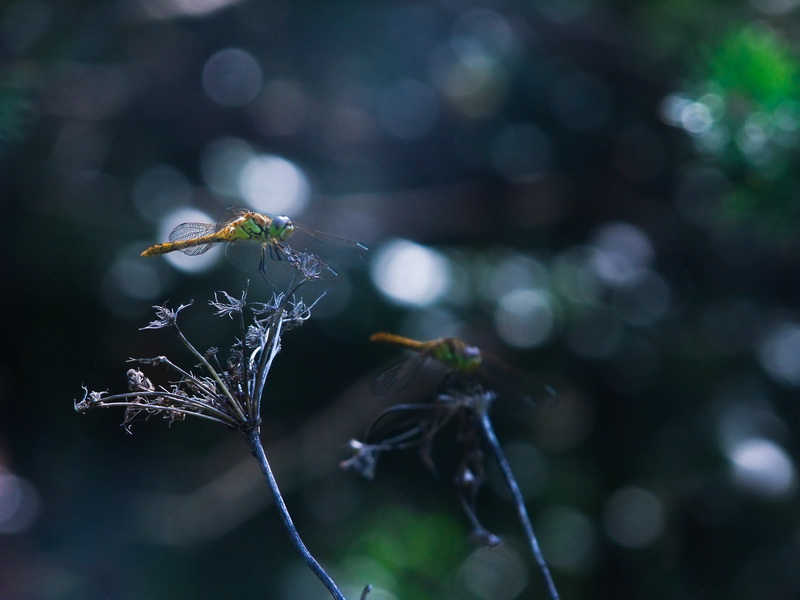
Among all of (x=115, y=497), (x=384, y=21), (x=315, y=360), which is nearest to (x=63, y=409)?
(x=115, y=497)

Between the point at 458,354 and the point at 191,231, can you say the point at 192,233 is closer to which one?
the point at 191,231

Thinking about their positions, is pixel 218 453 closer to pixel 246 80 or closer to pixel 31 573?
pixel 31 573

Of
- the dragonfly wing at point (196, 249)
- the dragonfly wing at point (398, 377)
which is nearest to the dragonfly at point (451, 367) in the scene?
the dragonfly wing at point (398, 377)

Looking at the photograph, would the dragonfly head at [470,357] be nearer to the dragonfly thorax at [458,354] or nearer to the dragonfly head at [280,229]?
the dragonfly thorax at [458,354]

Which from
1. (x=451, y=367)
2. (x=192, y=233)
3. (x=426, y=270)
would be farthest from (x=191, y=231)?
(x=426, y=270)

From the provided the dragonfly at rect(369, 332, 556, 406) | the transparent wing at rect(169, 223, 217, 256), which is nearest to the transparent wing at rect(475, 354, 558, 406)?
the dragonfly at rect(369, 332, 556, 406)

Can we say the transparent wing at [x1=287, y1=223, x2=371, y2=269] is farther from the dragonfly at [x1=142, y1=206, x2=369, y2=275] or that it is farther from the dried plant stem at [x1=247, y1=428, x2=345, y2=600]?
the dried plant stem at [x1=247, y1=428, x2=345, y2=600]
